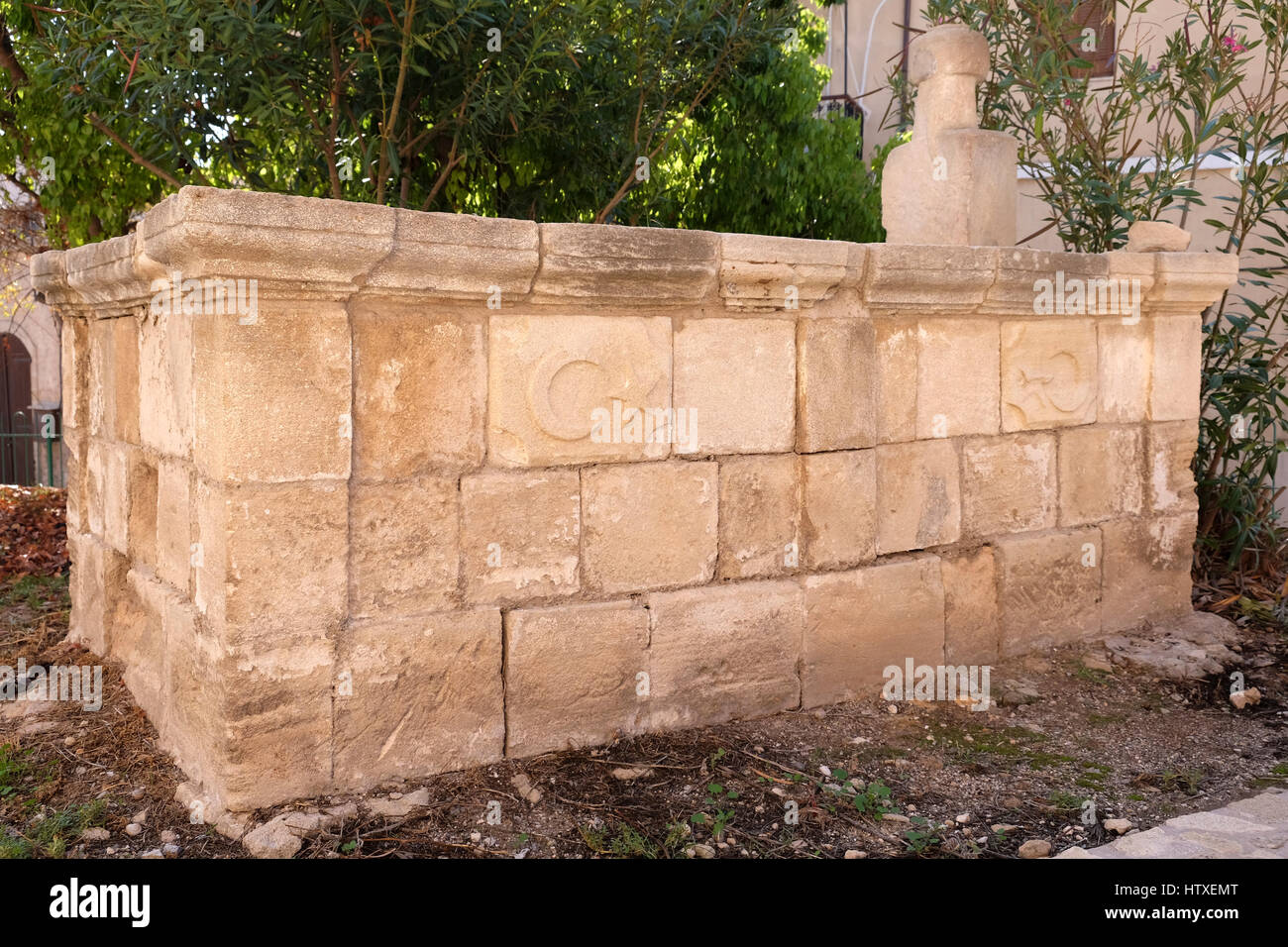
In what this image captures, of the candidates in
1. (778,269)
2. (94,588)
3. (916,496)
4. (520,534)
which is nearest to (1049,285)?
(916,496)

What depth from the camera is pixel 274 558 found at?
2805 millimetres

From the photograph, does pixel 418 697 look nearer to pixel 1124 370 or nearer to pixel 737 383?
pixel 737 383

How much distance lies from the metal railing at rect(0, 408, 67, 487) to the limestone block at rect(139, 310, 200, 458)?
561 cm

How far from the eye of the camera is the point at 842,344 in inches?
146

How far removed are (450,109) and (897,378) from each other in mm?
2253

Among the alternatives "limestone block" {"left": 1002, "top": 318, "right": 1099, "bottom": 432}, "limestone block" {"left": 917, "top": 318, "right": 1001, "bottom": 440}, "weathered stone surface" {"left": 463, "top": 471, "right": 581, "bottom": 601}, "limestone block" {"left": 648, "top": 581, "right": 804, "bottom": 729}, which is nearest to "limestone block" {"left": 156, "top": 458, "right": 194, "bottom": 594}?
"weathered stone surface" {"left": 463, "top": 471, "right": 581, "bottom": 601}

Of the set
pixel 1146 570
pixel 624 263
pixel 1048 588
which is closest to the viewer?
pixel 624 263

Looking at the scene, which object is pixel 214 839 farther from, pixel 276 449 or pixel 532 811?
pixel 276 449

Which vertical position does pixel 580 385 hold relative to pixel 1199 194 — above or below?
below

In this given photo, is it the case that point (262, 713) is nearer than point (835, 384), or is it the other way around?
point (262, 713)

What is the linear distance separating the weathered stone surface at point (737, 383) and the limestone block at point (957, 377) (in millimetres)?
653

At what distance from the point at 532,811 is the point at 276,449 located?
3.88 ft

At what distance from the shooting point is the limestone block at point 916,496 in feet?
12.8

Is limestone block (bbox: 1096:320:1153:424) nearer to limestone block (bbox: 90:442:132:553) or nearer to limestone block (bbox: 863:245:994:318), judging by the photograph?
limestone block (bbox: 863:245:994:318)
